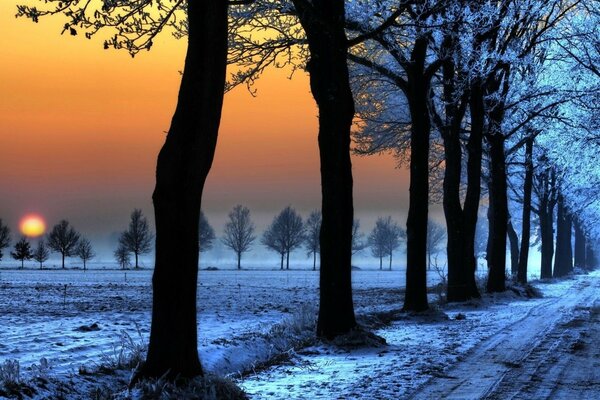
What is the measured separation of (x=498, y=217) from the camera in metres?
27.0

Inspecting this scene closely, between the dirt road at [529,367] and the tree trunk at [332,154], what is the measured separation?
257 centimetres

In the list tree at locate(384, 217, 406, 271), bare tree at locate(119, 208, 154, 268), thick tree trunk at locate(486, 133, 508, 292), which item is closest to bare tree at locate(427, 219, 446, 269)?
tree at locate(384, 217, 406, 271)

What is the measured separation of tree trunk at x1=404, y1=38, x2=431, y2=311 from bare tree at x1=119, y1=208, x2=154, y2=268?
8127cm

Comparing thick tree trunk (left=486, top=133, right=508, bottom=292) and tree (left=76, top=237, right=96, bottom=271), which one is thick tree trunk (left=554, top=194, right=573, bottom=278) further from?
tree (left=76, top=237, right=96, bottom=271)

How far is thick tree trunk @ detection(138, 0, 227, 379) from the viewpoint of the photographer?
6965 mm

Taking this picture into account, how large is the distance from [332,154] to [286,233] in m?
96.1

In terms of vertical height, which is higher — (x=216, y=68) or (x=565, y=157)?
(x=565, y=157)

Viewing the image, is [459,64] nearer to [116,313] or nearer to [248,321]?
[248,321]

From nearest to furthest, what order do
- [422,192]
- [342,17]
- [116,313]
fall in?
[342,17] → [422,192] → [116,313]

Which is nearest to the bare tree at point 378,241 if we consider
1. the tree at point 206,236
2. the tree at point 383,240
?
the tree at point 383,240

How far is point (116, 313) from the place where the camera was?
20.8 metres

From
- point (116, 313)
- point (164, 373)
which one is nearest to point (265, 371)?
point (164, 373)

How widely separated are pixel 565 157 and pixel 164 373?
2631 centimetres

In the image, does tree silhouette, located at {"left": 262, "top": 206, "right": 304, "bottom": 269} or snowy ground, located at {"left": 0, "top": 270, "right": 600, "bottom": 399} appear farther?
tree silhouette, located at {"left": 262, "top": 206, "right": 304, "bottom": 269}
